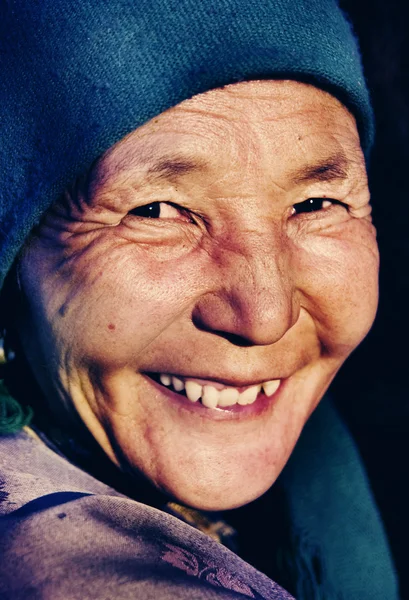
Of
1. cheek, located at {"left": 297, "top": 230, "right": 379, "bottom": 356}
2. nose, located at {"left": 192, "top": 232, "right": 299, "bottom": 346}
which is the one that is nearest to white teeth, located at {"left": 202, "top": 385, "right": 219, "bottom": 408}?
nose, located at {"left": 192, "top": 232, "right": 299, "bottom": 346}

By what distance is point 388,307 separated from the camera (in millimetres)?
3803

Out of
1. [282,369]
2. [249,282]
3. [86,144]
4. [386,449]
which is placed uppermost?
[86,144]

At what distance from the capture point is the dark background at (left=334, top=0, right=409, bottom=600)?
3168 mm

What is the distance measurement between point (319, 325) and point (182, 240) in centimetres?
52

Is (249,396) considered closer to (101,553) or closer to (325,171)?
(325,171)

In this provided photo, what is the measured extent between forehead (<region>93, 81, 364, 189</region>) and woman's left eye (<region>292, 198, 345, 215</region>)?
201 millimetres

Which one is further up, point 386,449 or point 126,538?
point 126,538

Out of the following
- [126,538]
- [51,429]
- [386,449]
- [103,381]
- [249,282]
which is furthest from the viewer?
[386,449]

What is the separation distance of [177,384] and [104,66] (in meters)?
0.84

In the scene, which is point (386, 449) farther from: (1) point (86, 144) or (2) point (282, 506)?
(1) point (86, 144)

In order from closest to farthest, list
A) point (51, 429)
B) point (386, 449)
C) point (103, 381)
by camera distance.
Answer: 1. point (103, 381)
2. point (51, 429)
3. point (386, 449)

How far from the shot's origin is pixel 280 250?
1.41 m

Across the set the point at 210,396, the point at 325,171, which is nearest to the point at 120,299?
the point at 210,396

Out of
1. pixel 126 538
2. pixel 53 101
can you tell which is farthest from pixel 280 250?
pixel 126 538
